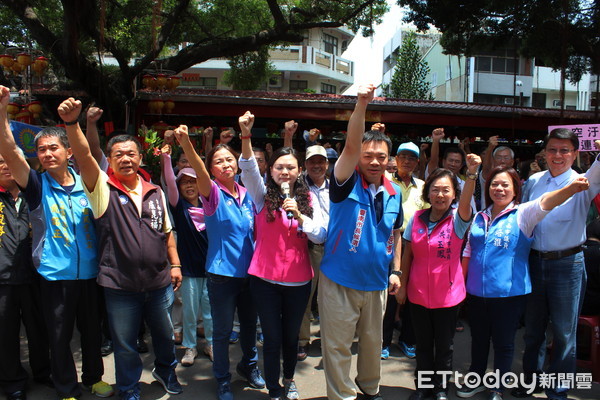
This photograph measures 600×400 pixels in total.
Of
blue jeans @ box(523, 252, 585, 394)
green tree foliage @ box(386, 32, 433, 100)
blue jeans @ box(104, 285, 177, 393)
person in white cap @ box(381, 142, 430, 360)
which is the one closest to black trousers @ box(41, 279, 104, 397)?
blue jeans @ box(104, 285, 177, 393)

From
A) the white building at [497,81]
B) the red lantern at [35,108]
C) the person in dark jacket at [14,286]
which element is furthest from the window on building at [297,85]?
the person in dark jacket at [14,286]

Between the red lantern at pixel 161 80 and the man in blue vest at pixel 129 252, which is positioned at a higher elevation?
the red lantern at pixel 161 80

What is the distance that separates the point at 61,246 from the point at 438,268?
2.58 meters

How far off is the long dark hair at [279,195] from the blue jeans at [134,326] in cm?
97

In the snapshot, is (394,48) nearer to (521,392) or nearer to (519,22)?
(519,22)

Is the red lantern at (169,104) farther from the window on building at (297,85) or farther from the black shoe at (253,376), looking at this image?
the window on building at (297,85)

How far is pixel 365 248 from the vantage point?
120 inches

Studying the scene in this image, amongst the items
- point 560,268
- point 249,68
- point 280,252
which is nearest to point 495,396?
point 560,268

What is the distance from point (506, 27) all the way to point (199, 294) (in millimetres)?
8867

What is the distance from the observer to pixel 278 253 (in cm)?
314

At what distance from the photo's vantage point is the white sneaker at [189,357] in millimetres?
3984

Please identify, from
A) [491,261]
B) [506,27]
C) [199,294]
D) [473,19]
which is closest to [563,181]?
[491,261]

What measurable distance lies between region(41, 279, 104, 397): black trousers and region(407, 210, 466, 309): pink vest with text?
2279 millimetres

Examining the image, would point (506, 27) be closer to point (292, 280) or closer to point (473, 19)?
point (473, 19)
